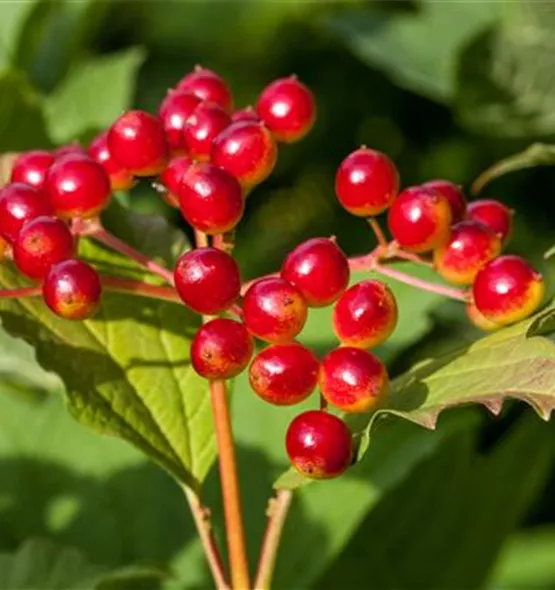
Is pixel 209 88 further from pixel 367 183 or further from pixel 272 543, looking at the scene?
pixel 272 543

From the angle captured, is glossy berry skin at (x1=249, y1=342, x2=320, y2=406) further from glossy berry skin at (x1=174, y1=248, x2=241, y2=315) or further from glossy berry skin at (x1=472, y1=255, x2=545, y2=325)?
glossy berry skin at (x1=472, y1=255, x2=545, y2=325)

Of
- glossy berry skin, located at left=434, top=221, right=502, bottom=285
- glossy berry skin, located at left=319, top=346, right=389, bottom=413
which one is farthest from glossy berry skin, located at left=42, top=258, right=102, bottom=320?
glossy berry skin, located at left=434, top=221, right=502, bottom=285

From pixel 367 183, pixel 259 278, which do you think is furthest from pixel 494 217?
pixel 259 278

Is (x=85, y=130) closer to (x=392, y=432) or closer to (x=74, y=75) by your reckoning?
(x=74, y=75)

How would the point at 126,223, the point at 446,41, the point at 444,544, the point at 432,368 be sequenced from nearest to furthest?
1. the point at 432,368
2. the point at 126,223
3. the point at 444,544
4. the point at 446,41

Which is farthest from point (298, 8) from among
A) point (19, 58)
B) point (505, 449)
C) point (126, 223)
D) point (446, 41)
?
point (126, 223)

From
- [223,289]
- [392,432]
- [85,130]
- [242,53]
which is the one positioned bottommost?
[242,53]

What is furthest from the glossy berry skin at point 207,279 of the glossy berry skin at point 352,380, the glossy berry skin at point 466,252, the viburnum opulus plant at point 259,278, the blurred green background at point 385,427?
the blurred green background at point 385,427

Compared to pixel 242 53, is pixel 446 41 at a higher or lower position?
higher
